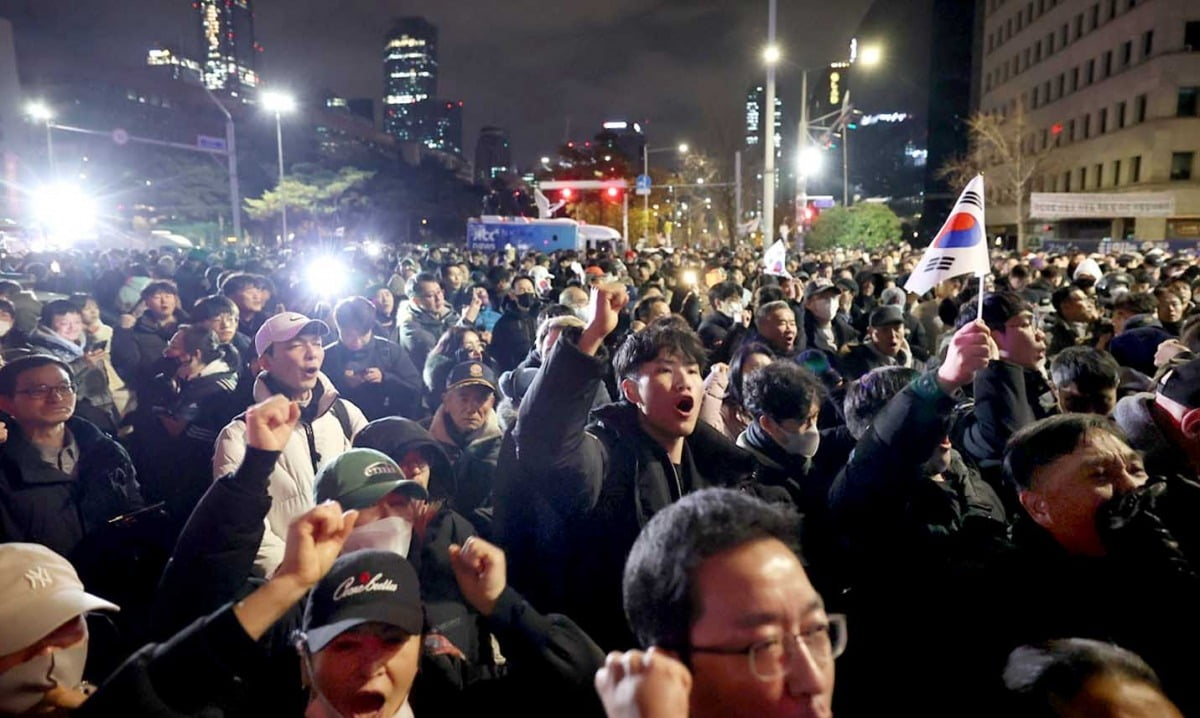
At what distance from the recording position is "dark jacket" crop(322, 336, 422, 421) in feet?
21.7

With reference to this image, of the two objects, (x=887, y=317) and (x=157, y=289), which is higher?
(x=157, y=289)

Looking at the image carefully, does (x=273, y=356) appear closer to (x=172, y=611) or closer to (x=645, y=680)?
(x=172, y=611)

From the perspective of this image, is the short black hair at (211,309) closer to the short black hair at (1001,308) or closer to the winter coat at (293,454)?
the winter coat at (293,454)

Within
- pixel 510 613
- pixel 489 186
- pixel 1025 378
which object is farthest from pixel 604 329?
pixel 489 186

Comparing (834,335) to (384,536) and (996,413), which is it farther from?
(384,536)

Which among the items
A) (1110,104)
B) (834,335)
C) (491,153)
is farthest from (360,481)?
(491,153)

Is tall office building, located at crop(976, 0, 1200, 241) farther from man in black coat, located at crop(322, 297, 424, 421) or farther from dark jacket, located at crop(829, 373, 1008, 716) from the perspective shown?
dark jacket, located at crop(829, 373, 1008, 716)

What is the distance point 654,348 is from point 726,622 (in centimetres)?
157

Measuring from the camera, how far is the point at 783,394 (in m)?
3.85

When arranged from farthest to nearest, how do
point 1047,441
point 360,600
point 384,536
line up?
point 384,536, point 1047,441, point 360,600

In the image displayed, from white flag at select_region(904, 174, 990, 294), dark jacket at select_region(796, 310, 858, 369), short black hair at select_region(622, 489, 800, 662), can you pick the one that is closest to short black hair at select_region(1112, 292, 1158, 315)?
dark jacket at select_region(796, 310, 858, 369)

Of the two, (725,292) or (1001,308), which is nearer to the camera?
(1001,308)

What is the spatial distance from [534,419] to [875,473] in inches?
50.7

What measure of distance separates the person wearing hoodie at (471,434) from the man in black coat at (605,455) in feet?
4.57
